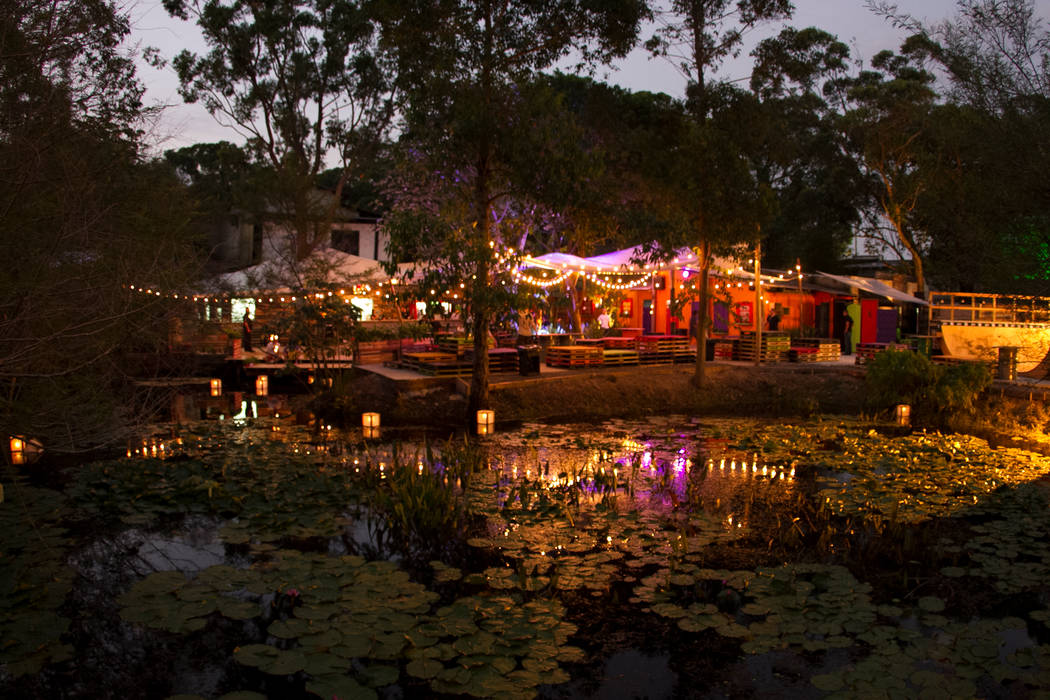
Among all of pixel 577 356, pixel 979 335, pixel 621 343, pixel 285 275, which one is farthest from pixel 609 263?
pixel 285 275

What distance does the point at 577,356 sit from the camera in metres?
17.4

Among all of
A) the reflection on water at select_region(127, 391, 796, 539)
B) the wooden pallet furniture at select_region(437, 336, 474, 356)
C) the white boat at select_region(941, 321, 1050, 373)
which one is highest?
the white boat at select_region(941, 321, 1050, 373)

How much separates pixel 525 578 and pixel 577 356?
1193 centimetres

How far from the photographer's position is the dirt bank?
1452cm

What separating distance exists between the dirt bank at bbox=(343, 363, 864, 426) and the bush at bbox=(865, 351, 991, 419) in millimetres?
1137

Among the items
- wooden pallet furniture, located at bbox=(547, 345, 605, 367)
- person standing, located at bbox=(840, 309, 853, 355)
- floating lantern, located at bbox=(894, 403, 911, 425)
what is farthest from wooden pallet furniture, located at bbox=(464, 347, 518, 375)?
person standing, located at bbox=(840, 309, 853, 355)

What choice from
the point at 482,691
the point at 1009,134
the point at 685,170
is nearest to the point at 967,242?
the point at 685,170

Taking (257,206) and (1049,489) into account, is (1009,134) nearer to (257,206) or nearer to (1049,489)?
(1049,489)

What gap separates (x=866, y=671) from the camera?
14.2ft

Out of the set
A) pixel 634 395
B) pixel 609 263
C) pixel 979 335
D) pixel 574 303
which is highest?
pixel 609 263

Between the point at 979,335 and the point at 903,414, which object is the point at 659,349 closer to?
the point at 903,414

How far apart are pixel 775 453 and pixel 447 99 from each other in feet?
25.2

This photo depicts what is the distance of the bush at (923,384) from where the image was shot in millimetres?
14223

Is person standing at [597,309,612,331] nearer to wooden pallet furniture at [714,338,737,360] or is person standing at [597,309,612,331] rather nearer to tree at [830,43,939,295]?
wooden pallet furniture at [714,338,737,360]
